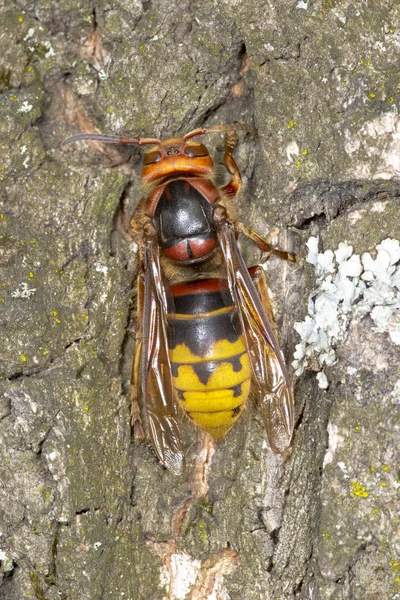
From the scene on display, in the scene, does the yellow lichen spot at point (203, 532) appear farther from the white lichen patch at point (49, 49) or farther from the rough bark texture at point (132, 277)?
the white lichen patch at point (49, 49)

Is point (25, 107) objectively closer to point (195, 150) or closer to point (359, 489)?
point (195, 150)

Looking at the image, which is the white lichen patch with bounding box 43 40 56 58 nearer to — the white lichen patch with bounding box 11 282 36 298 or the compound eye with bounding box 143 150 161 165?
the compound eye with bounding box 143 150 161 165

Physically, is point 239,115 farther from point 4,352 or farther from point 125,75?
point 4,352

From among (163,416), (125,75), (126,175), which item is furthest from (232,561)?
(125,75)

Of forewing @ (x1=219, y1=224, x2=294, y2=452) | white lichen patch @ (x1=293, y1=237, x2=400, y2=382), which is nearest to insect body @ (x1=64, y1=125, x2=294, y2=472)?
forewing @ (x1=219, y1=224, x2=294, y2=452)

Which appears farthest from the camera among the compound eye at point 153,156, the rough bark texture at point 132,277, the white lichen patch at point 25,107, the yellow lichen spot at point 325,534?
the compound eye at point 153,156

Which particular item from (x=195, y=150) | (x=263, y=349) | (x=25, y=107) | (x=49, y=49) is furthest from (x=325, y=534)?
(x=49, y=49)

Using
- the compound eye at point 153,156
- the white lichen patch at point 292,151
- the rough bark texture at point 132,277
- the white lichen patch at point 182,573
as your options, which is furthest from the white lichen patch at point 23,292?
the white lichen patch at point 182,573
